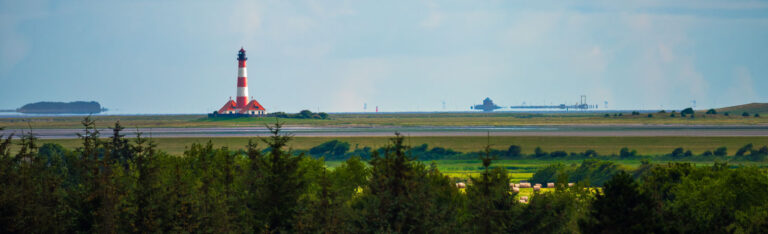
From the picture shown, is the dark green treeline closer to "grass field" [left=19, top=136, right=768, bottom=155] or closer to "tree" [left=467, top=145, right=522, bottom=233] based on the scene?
"tree" [left=467, top=145, right=522, bottom=233]

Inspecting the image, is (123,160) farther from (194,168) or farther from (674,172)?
(674,172)

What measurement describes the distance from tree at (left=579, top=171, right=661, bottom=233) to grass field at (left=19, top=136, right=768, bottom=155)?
7829 centimetres

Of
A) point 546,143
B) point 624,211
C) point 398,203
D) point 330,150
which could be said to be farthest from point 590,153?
point 624,211

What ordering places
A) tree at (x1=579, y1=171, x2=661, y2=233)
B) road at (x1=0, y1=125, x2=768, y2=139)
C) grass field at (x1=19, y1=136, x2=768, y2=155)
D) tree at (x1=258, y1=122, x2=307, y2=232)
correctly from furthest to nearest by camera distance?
road at (x1=0, y1=125, x2=768, y2=139), grass field at (x1=19, y1=136, x2=768, y2=155), tree at (x1=258, y1=122, x2=307, y2=232), tree at (x1=579, y1=171, x2=661, y2=233)

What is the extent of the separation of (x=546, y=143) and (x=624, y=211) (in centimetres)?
9354

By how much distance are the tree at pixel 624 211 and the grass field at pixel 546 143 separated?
78.3 metres

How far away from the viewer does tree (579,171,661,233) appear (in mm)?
28172

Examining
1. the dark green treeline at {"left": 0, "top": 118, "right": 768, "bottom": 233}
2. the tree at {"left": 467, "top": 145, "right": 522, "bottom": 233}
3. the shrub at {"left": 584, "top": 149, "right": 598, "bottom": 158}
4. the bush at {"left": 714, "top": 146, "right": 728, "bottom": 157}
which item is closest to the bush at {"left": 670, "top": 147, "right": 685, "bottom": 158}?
the bush at {"left": 714, "top": 146, "right": 728, "bottom": 157}

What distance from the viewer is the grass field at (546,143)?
11000 cm

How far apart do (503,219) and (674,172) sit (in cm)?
1462

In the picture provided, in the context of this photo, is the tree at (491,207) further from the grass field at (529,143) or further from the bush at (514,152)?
the bush at (514,152)

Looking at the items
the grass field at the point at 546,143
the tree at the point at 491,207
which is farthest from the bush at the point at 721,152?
the tree at the point at 491,207

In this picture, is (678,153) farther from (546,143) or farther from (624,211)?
(624,211)

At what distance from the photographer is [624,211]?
28484 mm
